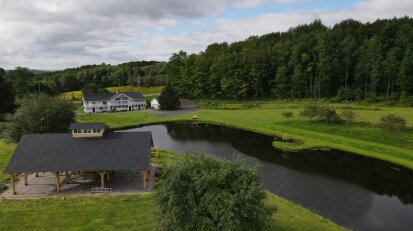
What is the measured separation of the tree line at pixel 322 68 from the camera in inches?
3420

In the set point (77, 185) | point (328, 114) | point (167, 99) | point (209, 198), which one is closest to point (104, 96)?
point (167, 99)

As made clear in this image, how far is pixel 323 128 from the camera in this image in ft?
193

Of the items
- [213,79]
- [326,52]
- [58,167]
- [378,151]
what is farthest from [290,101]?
[58,167]

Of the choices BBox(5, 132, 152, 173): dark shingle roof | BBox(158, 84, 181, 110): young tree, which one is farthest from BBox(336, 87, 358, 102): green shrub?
BBox(5, 132, 152, 173): dark shingle roof

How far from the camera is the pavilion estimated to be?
102 feet

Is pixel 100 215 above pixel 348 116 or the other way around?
the other way around

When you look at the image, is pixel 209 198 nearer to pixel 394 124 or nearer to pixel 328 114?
pixel 394 124

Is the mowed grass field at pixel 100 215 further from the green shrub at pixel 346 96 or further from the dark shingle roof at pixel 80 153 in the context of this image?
the green shrub at pixel 346 96

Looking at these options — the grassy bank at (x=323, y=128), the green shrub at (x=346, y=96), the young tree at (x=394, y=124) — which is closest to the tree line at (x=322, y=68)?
the green shrub at (x=346, y=96)

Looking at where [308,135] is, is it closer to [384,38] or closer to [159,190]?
[159,190]

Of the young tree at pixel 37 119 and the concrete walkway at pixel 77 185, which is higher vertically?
the young tree at pixel 37 119

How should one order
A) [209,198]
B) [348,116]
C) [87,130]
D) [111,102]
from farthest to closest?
[111,102] < [348,116] < [87,130] < [209,198]

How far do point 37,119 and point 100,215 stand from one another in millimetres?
25849

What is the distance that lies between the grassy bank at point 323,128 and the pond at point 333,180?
3.06 metres
